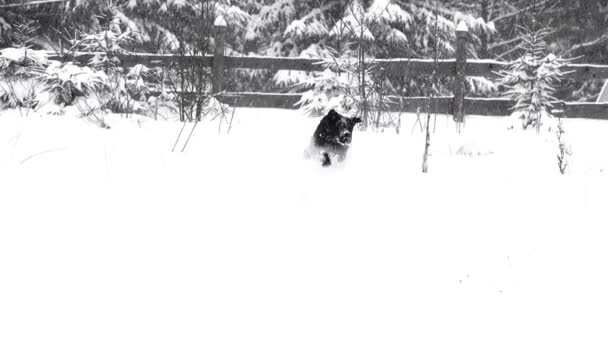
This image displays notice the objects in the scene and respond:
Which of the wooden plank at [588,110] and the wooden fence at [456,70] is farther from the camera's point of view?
the wooden plank at [588,110]

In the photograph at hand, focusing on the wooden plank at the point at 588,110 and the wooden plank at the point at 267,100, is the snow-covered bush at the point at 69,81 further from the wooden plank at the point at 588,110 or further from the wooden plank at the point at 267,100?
the wooden plank at the point at 588,110

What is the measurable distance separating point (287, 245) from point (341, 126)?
58.6 inches

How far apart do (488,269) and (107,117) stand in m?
3.99

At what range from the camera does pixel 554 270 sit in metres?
2.02

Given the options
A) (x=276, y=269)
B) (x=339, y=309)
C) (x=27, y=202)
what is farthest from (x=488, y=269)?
(x=27, y=202)

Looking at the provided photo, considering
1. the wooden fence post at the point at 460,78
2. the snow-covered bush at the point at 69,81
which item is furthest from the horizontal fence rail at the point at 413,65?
the snow-covered bush at the point at 69,81

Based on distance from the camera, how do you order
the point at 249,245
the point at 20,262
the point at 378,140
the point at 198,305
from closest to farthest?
the point at 198,305, the point at 20,262, the point at 249,245, the point at 378,140

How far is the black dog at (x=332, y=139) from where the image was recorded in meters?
3.55

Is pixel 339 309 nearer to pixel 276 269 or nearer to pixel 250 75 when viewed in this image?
pixel 276 269

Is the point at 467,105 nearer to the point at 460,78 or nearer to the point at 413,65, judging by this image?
the point at 460,78

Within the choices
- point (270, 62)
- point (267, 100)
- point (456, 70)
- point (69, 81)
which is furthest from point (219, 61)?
point (456, 70)

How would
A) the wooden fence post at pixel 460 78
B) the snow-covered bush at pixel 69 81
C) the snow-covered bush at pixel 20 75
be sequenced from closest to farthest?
the snow-covered bush at pixel 69 81 < the snow-covered bush at pixel 20 75 < the wooden fence post at pixel 460 78

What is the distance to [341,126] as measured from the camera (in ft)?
11.8

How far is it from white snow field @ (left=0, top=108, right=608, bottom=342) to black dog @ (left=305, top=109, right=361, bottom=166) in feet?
0.38
